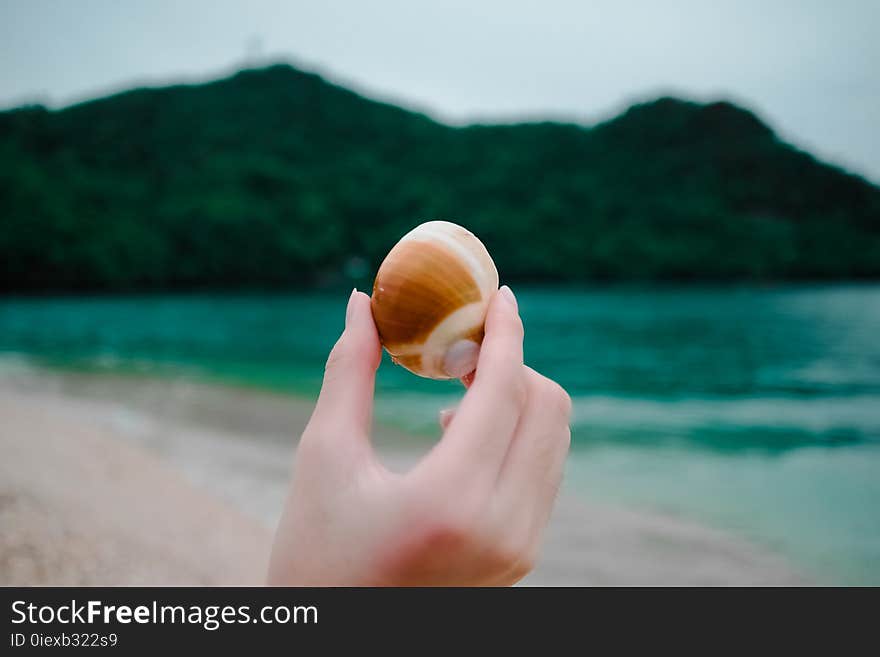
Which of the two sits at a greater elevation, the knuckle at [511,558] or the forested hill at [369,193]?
the forested hill at [369,193]

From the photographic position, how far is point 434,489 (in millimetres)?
980

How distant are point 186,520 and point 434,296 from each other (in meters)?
4.41

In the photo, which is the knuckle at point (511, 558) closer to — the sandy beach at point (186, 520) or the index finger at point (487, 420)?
the index finger at point (487, 420)

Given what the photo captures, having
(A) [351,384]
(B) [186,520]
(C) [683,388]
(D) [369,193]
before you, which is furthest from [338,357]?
(D) [369,193]

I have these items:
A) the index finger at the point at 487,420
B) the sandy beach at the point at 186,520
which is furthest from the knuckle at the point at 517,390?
the sandy beach at the point at 186,520

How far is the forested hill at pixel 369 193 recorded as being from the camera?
5819 cm

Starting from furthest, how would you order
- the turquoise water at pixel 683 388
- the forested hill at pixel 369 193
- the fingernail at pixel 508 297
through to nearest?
the forested hill at pixel 369 193
the turquoise water at pixel 683 388
the fingernail at pixel 508 297

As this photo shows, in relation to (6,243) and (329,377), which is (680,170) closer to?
(6,243)

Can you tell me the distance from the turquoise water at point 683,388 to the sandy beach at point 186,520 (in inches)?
44.6

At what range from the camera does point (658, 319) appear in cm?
4091

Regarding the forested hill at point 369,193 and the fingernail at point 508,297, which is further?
the forested hill at point 369,193

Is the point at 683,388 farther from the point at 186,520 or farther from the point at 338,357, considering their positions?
the point at 338,357

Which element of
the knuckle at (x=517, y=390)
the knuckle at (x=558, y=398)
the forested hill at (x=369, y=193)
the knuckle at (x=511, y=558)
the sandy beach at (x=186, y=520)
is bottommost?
the knuckle at (x=511, y=558)
